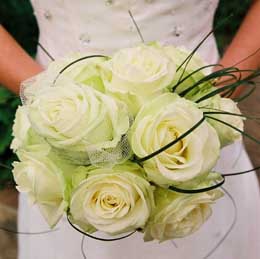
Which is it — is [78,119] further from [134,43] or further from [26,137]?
[134,43]

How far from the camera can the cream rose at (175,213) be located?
2.74 ft

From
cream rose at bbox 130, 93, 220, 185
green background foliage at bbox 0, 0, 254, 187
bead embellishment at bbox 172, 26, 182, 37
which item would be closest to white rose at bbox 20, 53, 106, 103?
cream rose at bbox 130, 93, 220, 185

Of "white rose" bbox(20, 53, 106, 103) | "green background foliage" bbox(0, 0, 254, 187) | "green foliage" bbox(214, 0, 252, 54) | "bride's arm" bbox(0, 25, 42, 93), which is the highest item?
"white rose" bbox(20, 53, 106, 103)

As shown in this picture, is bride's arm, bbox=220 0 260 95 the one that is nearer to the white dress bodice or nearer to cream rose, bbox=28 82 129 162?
the white dress bodice

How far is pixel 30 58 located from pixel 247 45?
1.51ft

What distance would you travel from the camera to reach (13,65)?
1.20m

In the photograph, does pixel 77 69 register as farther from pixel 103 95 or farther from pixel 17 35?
pixel 17 35

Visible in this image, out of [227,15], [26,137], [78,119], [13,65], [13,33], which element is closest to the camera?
[78,119]

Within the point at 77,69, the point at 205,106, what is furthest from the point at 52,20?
the point at 205,106

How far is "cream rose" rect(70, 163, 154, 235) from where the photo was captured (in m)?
0.79

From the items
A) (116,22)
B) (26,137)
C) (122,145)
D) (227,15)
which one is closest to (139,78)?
(122,145)

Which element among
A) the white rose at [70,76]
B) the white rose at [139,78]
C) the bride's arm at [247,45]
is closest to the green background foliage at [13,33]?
the bride's arm at [247,45]

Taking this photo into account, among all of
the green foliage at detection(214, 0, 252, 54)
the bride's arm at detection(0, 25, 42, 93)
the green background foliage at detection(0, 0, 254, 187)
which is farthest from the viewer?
the green foliage at detection(214, 0, 252, 54)

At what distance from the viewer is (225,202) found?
4.34 feet
